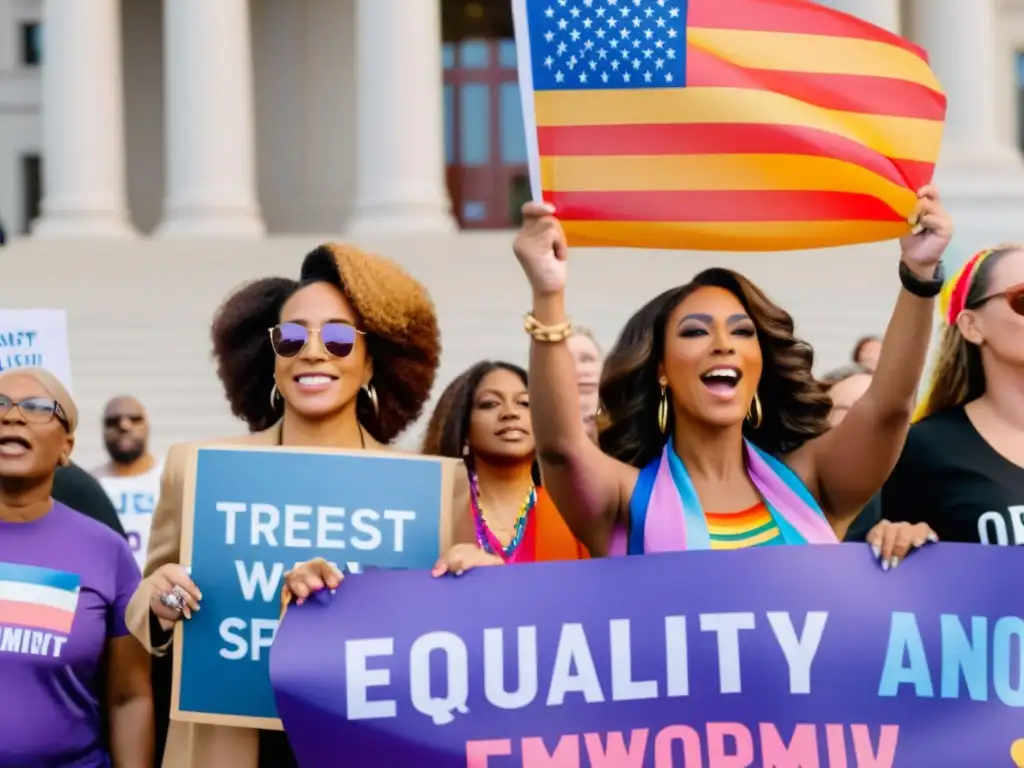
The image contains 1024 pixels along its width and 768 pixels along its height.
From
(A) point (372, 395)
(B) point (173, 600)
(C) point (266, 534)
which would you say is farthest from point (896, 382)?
(B) point (173, 600)

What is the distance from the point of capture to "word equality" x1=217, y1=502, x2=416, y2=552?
15.1ft

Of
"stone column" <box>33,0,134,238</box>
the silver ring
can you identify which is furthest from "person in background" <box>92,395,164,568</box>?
"stone column" <box>33,0,134,238</box>

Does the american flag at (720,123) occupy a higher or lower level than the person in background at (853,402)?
higher

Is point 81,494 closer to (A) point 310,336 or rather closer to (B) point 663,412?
(A) point 310,336

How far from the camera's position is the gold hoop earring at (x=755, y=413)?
4.47 metres

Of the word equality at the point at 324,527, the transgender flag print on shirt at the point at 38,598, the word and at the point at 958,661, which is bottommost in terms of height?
the word and at the point at 958,661

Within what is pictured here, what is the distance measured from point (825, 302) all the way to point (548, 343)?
17.1 metres

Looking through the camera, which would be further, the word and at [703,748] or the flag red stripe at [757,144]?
the flag red stripe at [757,144]

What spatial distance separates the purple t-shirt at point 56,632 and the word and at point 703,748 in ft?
3.76

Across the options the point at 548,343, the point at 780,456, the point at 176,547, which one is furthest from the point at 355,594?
the point at 780,456

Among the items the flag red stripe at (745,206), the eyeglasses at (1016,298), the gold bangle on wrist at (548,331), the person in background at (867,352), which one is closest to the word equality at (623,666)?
the gold bangle on wrist at (548,331)

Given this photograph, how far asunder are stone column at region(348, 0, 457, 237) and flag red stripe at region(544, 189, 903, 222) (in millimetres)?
22814

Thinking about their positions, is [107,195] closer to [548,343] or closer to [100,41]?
[100,41]

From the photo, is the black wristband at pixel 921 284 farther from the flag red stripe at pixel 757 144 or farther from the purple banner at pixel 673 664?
the purple banner at pixel 673 664
